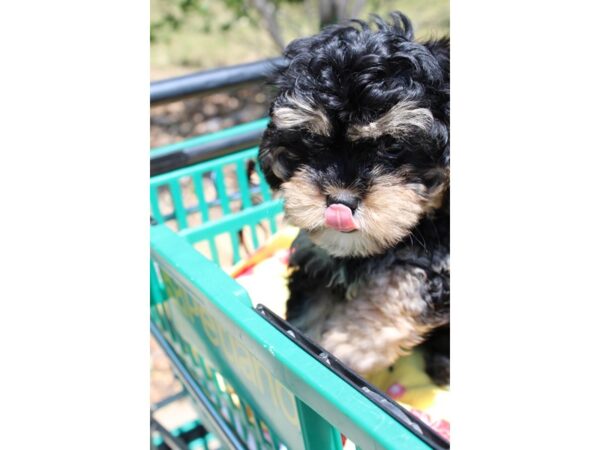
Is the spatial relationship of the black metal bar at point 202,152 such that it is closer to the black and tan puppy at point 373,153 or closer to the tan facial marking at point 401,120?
the black and tan puppy at point 373,153

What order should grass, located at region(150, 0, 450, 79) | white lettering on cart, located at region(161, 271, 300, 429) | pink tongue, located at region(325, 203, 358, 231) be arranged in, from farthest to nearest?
1. grass, located at region(150, 0, 450, 79)
2. pink tongue, located at region(325, 203, 358, 231)
3. white lettering on cart, located at region(161, 271, 300, 429)

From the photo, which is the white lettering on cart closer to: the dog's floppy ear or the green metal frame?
the green metal frame

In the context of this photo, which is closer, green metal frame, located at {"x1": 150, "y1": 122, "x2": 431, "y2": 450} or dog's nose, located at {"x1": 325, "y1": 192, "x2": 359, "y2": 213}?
green metal frame, located at {"x1": 150, "y1": 122, "x2": 431, "y2": 450}

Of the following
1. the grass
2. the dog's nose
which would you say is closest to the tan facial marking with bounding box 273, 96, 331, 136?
the dog's nose

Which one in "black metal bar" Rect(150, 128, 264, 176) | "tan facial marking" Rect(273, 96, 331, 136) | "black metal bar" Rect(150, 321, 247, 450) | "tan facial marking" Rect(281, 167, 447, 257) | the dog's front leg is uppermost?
"tan facial marking" Rect(273, 96, 331, 136)

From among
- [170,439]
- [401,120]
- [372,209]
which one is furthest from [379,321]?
[170,439]
